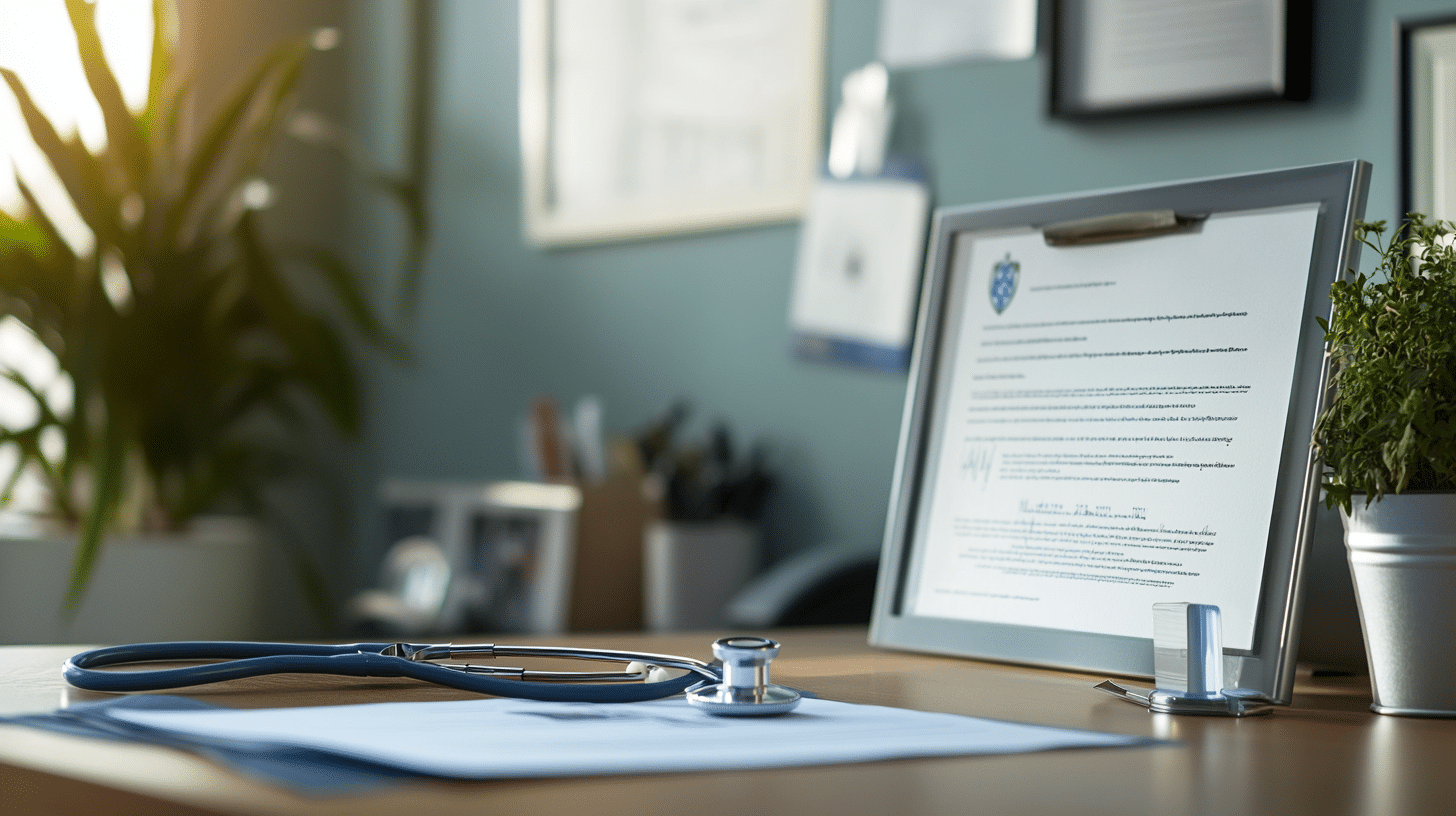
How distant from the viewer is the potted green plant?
66cm

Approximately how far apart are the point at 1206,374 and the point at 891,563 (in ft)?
0.82

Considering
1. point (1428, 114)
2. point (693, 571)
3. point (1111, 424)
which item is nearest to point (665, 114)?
point (693, 571)

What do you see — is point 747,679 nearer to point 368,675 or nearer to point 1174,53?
point 368,675

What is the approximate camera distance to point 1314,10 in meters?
1.41

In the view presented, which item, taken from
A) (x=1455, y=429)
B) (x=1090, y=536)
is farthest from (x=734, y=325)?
(x=1455, y=429)

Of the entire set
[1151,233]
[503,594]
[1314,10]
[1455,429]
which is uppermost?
[1314,10]

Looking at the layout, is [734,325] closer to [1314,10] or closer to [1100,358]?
[1314,10]

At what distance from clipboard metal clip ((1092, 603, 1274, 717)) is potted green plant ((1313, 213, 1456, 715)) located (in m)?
0.07

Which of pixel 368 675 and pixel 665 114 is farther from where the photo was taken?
pixel 665 114

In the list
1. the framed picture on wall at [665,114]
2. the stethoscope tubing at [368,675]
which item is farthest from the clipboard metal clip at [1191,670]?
the framed picture on wall at [665,114]

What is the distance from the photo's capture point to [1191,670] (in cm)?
68

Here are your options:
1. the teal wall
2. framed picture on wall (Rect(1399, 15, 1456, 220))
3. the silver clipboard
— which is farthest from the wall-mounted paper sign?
the silver clipboard

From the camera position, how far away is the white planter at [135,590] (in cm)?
198

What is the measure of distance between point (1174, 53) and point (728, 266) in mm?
711
